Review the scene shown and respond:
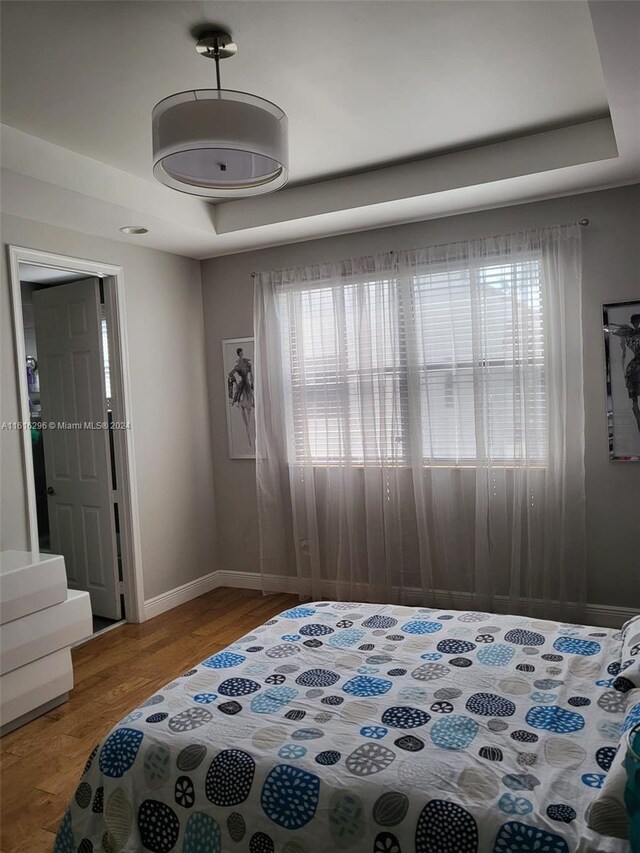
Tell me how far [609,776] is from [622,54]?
223 cm

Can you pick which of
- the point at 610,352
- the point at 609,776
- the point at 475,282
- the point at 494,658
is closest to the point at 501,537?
the point at 610,352

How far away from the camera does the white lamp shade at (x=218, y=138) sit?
2152mm

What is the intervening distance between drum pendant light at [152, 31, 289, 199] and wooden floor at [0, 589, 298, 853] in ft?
8.00

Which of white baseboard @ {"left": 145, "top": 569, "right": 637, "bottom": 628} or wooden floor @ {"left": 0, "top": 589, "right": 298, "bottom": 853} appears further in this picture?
white baseboard @ {"left": 145, "top": 569, "right": 637, "bottom": 628}

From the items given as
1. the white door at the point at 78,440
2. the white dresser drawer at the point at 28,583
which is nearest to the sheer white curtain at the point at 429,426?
the white door at the point at 78,440

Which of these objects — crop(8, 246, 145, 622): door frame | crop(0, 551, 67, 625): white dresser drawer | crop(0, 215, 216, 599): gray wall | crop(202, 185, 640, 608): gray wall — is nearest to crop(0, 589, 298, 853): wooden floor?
crop(8, 246, 145, 622): door frame

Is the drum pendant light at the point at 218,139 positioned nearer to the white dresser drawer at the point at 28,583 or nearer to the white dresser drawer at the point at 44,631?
the white dresser drawer at the point at 28,583

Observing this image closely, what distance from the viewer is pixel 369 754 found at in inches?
65.0

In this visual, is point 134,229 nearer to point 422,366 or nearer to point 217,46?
point 217,46

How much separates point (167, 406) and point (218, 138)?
2.76 m

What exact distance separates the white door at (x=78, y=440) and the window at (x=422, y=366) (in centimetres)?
135

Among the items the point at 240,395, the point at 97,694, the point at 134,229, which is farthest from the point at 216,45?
the point at 97,694

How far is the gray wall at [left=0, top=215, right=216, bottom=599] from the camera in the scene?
438 cm

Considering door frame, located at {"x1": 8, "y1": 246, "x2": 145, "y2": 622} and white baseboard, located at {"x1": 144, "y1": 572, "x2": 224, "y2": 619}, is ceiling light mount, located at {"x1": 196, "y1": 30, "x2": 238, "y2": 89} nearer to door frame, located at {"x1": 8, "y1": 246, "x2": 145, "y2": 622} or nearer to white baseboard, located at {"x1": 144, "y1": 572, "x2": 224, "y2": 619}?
door frame, located at {"x1": 8, "y1": 246, "x2": 145, "y2": 622}
